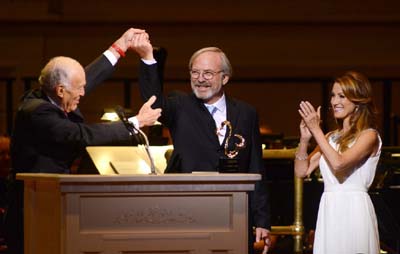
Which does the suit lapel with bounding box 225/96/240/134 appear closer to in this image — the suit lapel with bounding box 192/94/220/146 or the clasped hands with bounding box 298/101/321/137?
the suit lapel with bounding box 192/94/220/146

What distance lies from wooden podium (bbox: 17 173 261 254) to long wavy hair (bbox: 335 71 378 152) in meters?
1.08

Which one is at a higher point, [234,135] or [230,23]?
[230,23]

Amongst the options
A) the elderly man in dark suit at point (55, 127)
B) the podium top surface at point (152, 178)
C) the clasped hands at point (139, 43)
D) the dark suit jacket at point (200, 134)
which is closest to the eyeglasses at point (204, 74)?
the dark suit jacket at point (200, 134)

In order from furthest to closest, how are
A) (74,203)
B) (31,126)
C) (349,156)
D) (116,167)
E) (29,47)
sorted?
(29,47) < (116,167) < (349,156) < (31,126) < (74,203)

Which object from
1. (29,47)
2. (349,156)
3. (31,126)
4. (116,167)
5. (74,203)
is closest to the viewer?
(74,203)

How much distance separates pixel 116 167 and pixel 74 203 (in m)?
1.94

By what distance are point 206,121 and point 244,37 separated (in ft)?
21.9

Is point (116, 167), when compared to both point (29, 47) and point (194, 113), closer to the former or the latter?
point (194, 113)

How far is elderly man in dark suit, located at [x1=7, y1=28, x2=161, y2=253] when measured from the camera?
4645 mm

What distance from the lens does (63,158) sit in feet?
16.0


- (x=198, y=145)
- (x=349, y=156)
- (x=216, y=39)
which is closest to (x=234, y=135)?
(x=198, y=145)

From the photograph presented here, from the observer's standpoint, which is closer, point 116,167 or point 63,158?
point 63,158

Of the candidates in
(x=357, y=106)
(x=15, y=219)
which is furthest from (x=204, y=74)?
(x=15, y=219)

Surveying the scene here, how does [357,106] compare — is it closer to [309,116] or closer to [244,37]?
[309,116]
